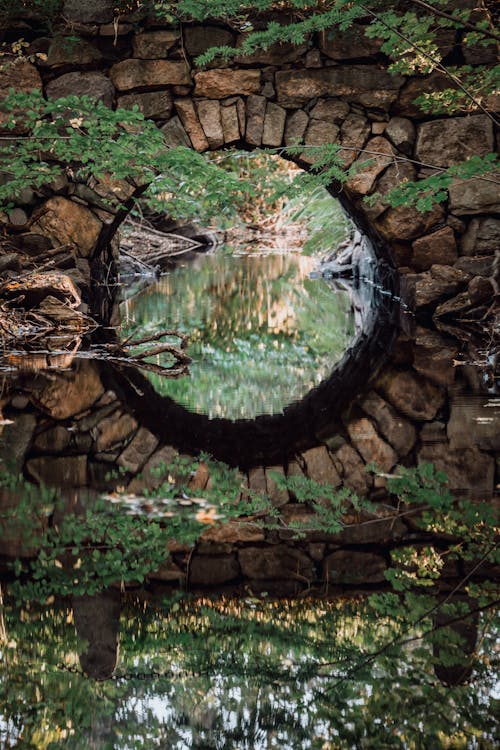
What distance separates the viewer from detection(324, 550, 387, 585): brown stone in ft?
7.45

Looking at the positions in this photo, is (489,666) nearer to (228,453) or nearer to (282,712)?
(282,712)

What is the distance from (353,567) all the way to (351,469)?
3.64 ft

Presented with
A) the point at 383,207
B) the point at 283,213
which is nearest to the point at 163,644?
the point at 383,207

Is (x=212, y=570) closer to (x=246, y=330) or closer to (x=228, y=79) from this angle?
(x=246, y=330)

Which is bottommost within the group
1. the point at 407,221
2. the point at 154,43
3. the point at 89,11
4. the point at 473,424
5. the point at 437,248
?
the point at 473,424

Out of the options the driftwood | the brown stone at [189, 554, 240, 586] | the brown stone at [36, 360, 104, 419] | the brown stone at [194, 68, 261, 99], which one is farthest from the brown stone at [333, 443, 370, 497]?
the driftwood

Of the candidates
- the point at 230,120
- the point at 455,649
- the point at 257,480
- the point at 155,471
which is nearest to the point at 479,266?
the point at 230,120

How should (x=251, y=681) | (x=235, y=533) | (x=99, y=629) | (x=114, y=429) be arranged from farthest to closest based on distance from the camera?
(x=114, y=429) < (x=235, y=533) < (x=99, y=629) < (x=251, y=681)

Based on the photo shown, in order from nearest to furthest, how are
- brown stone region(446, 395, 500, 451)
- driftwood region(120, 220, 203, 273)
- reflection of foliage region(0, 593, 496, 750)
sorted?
reflection of foliage region(0, 593, 496, 750)
brown stone region(446, 395, 500, 451)
driftwood region(120, 220, 203, 273)

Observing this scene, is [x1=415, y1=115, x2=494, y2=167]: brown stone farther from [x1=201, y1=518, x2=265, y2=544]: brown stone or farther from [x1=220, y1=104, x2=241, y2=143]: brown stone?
[x1=201, y1=518, x2=265, y2=544]: brown stone

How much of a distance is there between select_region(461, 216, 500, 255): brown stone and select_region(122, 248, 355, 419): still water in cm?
158

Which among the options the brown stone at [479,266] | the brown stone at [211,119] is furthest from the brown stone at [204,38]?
the brown stone at [479,266]

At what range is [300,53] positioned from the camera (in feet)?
29.6

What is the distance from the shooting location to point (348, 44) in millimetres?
8984
